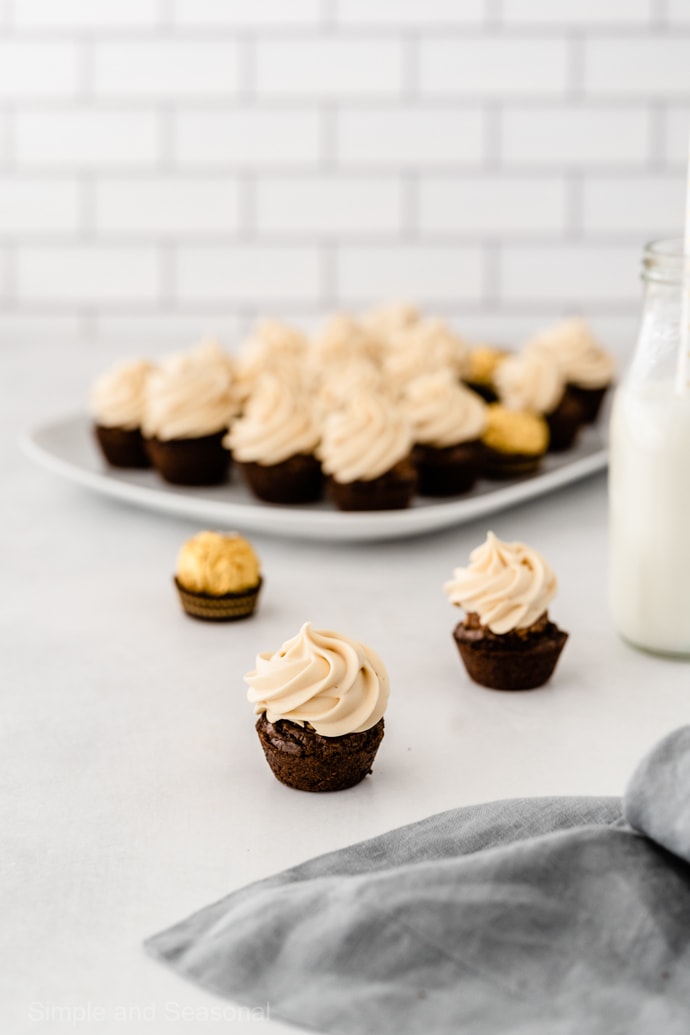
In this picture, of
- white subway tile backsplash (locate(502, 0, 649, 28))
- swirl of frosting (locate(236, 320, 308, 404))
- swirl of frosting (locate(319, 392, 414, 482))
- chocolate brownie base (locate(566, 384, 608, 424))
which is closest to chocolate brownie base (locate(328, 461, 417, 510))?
swirl of frosting (locate(319, 392, 414, 482))

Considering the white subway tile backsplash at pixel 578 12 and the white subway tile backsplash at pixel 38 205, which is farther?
the white subway tile backsplash at pixel 38 205

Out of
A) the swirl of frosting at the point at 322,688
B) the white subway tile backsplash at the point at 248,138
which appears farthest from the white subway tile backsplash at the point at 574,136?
the swirl of frosting at the point at 322,688

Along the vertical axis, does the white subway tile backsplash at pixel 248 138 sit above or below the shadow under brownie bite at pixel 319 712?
above

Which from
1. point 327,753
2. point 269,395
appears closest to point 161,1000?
point 327,753

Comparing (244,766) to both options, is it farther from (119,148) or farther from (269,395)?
(119,148)

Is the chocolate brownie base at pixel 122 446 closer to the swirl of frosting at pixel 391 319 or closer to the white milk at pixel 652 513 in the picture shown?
the swirl of frosting at pixel 391 319

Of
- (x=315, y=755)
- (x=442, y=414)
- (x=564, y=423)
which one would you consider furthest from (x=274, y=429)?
(x=315, y=755)

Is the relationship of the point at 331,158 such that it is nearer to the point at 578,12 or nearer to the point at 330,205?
the point at 330,205
